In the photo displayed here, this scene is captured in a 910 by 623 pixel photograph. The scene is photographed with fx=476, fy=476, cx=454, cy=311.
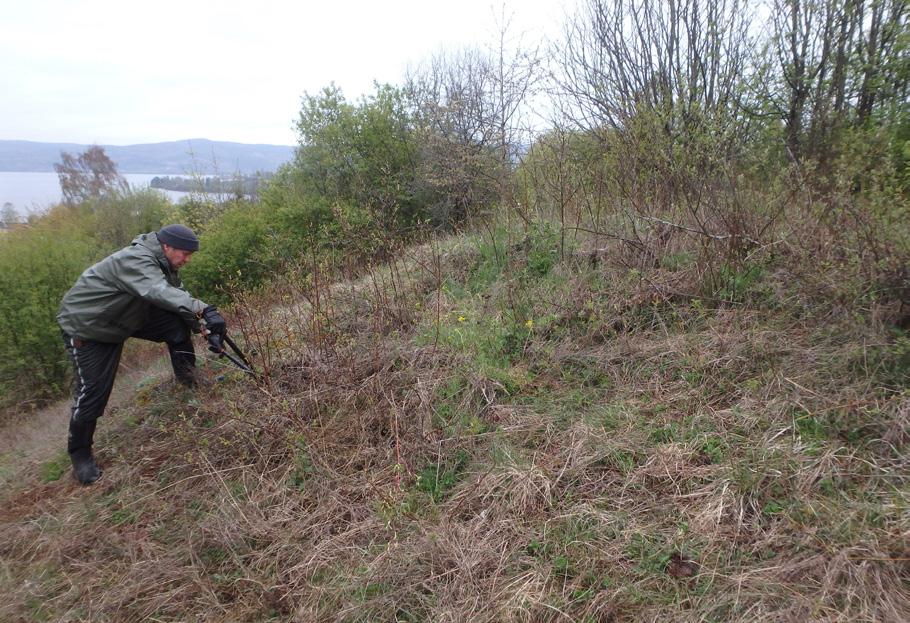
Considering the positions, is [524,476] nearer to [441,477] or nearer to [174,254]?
[441,477]

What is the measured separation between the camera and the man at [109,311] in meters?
3.48

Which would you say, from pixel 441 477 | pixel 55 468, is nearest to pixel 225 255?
pixel 55 468

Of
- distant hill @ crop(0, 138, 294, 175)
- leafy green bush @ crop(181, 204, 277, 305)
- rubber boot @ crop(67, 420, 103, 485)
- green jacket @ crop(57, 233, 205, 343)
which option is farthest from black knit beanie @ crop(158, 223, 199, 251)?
distant hill @ crop(0, 138, 294, 175)

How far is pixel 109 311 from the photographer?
11.6 ft

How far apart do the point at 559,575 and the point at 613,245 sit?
11.5ft

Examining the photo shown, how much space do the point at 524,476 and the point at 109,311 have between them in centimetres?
320

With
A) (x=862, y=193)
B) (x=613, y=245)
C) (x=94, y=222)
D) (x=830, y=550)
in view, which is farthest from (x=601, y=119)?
(x=94, y=222)

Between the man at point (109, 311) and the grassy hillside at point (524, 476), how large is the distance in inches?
17.7

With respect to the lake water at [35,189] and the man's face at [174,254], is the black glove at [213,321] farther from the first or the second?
the lake water at [35,189]

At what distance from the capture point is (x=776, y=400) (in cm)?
286

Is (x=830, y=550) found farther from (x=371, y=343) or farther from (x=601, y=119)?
(x=601, y=119)

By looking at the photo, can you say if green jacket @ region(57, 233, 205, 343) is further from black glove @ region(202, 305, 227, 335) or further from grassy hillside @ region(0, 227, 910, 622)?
grassy hillside @ region(0, 227, 910, 622)

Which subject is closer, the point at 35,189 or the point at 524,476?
the point at 524,476

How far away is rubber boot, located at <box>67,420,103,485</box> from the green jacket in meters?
0.69
